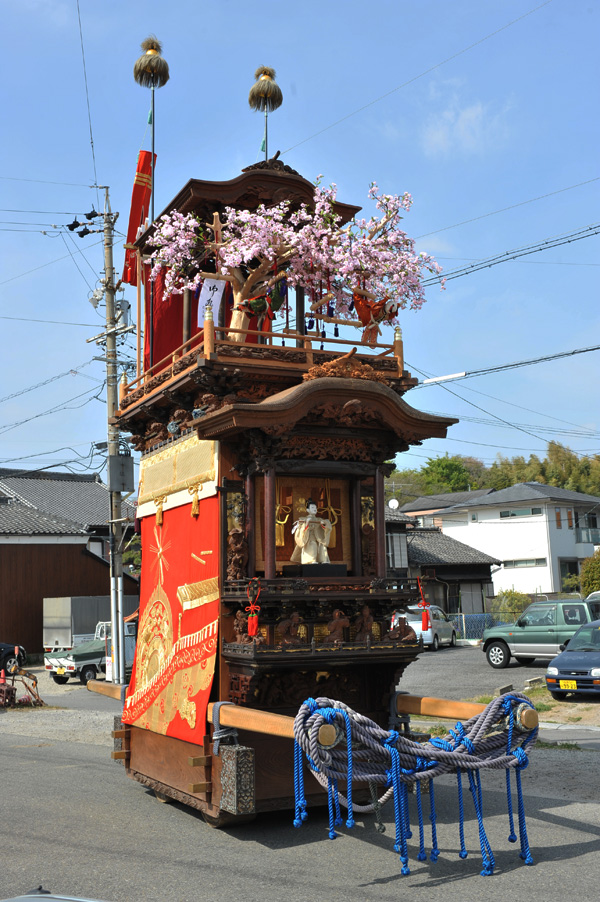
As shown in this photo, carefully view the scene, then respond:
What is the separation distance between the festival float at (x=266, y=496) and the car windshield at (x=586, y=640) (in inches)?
394

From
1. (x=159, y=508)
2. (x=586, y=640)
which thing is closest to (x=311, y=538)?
(x=159, y=508)

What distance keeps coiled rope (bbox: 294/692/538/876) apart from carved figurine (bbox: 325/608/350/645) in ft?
7.15

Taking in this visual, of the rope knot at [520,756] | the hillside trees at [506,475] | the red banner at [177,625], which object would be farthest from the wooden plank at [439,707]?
the hillside trees at [506,475]

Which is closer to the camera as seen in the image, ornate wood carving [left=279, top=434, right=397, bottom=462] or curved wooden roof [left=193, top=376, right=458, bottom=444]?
curved wooden roof [left=193, top=376, right=458, bottom=444]

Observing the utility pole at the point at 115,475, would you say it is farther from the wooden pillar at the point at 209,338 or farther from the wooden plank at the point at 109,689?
the wooden pillar at the point at 209,338

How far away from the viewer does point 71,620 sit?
3073 centimetres

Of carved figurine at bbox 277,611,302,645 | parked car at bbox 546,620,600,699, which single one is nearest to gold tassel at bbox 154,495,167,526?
carved figurine at bbox 277,611,302,645

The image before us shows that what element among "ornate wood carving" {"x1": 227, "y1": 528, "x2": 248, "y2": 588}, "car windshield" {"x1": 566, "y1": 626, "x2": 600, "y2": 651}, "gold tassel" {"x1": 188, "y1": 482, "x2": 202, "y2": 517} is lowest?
"car windshield" {"x1": 566, "y1": 626, "x2": 600, "y2": 651}

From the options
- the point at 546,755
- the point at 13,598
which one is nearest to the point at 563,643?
the point at 546,755

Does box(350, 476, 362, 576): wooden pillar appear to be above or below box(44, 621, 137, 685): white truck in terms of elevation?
above

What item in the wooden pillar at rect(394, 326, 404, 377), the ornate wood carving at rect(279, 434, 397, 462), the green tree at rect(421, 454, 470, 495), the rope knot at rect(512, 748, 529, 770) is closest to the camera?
the rope knot at rect(512, 748, 529, 770)

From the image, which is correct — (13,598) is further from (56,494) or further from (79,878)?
(79,878)

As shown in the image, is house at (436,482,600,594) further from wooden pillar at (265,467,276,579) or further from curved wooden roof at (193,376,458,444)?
wooden pillar at (265,467,276,579)

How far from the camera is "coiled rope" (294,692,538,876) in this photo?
6.08m
